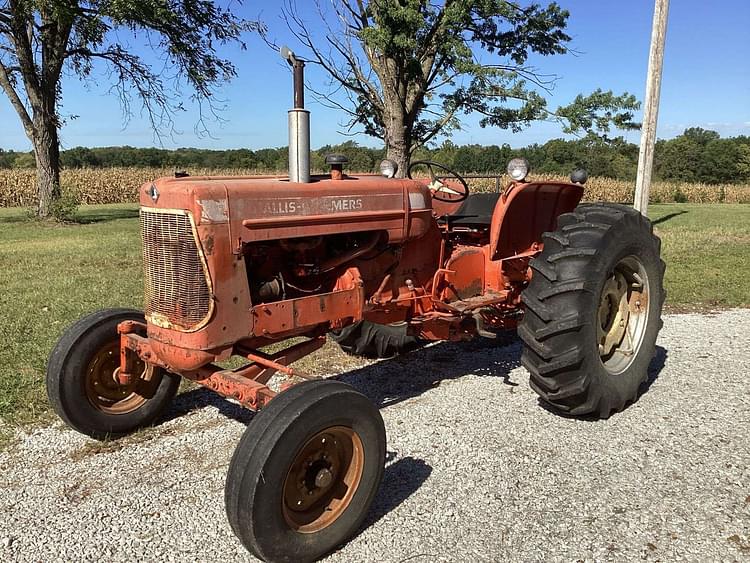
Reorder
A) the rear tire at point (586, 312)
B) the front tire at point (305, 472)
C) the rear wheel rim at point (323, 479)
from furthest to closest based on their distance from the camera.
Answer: the rear tire at point (586, 312)
the rear wheel rim at point (323, 479)
the front tire at point (305, 472)

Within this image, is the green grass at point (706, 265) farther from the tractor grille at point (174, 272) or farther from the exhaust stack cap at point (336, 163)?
the tractor grille at point (174, 272)

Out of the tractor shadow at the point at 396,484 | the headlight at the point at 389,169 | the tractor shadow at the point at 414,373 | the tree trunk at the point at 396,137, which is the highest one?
Answer: the tree trunk at the point at 396,137

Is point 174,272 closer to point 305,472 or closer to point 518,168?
point 305,472

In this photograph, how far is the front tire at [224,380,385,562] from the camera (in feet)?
7.63

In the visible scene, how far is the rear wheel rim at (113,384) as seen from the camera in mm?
3564

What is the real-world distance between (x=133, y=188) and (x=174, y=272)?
27578mm

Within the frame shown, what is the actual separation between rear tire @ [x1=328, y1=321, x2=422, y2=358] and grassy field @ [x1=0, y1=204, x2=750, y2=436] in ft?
0.99

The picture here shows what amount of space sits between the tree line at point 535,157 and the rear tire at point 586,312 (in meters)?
6.38

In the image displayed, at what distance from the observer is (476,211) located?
4.87 meters

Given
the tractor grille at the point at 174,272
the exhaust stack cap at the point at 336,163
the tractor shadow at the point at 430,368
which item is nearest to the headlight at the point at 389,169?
the exhaust stack cap at the point at 336,163

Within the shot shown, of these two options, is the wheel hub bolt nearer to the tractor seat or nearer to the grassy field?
the grassy field

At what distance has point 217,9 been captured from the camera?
1661 cm

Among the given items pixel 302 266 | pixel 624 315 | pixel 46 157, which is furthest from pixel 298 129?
pixel 46 157

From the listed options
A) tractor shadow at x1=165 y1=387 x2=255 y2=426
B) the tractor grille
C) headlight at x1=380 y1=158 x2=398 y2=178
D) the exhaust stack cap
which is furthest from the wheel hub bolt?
headlight at x1=380 y1=158 x2=398 y2=178
